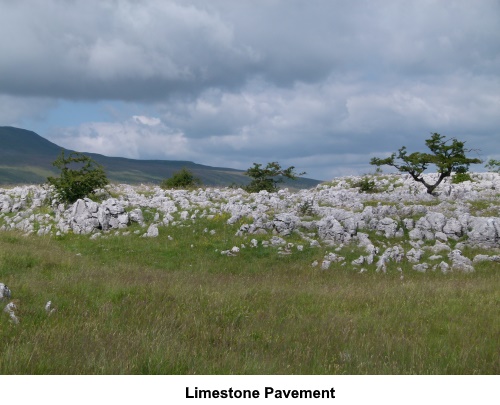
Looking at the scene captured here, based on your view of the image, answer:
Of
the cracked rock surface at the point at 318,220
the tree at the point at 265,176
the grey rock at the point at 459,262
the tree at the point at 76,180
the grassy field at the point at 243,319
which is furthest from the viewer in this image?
the tree at the point at 265,176

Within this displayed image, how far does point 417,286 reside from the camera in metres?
14.6

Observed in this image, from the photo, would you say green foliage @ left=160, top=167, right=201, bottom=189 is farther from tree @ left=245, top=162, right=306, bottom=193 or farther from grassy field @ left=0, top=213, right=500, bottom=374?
grassy field @ left=0, top=213, right=500, bottom=374

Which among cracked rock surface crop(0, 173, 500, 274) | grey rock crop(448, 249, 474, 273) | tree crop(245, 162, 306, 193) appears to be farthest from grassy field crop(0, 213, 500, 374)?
tree crop(245, 162, 306, 193)

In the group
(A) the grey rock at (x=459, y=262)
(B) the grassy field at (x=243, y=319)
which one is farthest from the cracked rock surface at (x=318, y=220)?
(B) the grassy field at (x=243, y=319)

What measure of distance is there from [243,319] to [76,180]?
23061 mm

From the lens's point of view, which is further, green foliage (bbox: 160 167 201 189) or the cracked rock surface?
green foliage (bbox: 160 167 201 189)

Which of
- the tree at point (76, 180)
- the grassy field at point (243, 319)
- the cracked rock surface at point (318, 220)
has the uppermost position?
the tree at point (76, 180)

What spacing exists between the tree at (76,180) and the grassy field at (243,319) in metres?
10.7

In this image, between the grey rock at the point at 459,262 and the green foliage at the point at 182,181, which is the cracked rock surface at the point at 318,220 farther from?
the green foliage at the point at 182,181

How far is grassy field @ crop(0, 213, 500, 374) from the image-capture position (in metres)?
7.14

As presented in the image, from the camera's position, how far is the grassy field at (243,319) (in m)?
7.14

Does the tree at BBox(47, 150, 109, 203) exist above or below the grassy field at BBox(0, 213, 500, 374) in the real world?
above

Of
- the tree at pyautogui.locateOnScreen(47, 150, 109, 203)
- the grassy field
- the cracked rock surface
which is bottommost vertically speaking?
the grassy field

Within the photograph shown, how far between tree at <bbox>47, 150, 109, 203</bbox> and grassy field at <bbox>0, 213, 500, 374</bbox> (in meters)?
10.7
